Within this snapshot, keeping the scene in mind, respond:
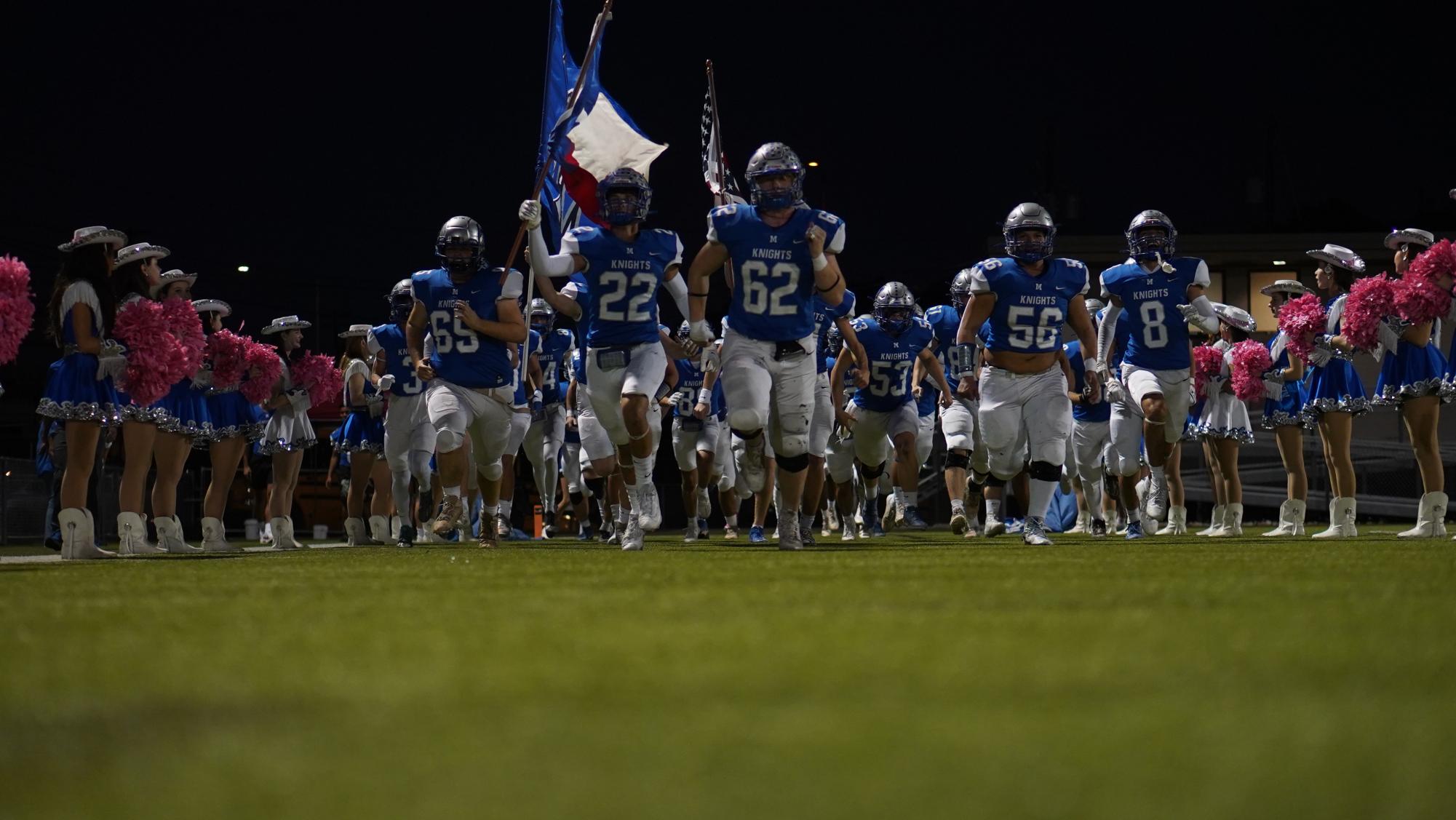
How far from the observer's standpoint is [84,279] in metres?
10.7

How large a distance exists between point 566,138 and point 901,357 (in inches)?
156

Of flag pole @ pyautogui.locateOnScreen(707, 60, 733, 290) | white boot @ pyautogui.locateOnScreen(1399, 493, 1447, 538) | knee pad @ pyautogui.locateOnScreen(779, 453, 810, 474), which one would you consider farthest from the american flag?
white boot @ pyautogui.locateOnScreen(1399, 493, 1447, 538)

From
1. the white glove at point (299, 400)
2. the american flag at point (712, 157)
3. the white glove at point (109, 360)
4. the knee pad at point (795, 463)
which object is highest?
the american flag at point (712, 157)

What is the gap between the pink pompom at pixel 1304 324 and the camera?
13.4 m

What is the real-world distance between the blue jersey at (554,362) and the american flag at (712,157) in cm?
335

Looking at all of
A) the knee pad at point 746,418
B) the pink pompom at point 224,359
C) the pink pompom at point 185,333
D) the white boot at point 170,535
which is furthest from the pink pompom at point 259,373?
the knee pad at point 746,418

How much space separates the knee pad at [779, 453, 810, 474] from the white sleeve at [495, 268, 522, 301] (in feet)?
9.21

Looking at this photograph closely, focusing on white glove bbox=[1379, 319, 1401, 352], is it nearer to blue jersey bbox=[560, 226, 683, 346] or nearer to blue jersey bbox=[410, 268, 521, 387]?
blue jersey bbox=[560, 226, 683, 346]

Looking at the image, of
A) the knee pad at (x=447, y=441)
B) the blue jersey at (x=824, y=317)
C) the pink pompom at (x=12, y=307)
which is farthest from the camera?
the blue jersey at (x=824, y=317)

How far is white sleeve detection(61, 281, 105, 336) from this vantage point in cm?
1057

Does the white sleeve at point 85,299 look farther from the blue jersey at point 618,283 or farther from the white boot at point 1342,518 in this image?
the white boot at point 1342,518

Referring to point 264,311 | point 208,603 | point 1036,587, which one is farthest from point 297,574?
point 264,311

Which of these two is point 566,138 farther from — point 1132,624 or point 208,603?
point 1132,624

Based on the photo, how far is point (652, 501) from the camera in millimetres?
11617
